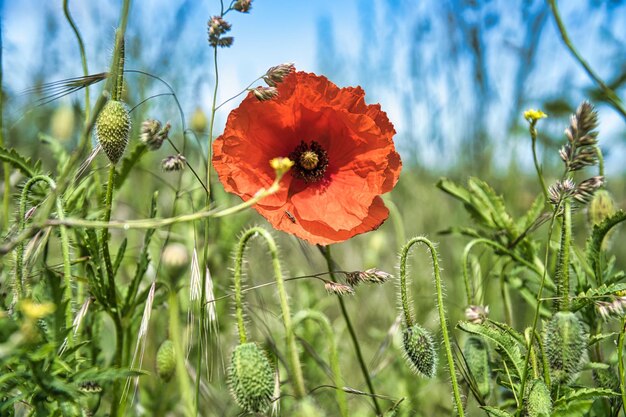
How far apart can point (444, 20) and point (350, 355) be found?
139 centimetres

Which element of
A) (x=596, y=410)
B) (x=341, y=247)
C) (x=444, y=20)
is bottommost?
(x=596, y=410)

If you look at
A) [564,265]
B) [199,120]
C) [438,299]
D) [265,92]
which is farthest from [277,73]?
[199,120]

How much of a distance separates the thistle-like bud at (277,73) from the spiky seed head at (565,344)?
613 millimetres

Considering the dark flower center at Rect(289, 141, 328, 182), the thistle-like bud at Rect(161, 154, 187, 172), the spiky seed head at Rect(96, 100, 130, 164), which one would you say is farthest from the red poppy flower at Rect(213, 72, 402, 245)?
the spiky seed head at Rect(96, 100, 130, 164)

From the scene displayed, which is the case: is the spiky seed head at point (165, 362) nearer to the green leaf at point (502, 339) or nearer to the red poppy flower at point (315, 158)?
the red poppy flower at point (315, 158)

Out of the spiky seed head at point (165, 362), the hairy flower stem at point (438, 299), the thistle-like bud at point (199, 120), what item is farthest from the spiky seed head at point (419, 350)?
the thistle-like bud at point (199, 120)

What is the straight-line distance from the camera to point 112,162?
1.08 meters

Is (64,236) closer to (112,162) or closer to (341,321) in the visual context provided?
(112,162)

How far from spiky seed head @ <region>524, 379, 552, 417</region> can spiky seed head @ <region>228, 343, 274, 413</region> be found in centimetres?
40

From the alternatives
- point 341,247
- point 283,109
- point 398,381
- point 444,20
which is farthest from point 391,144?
point 341,247

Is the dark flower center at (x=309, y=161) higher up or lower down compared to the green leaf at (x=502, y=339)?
higher up

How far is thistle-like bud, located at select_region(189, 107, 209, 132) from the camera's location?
2.53 metres

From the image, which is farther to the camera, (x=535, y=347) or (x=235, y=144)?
(x=235, y=144)

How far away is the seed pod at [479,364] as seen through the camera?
3.96 ft
